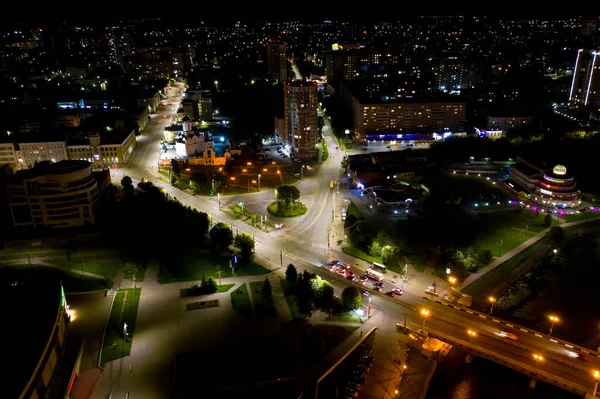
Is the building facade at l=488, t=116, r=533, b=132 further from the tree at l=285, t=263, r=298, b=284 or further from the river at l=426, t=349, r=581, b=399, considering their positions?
the river at l=426, t=349, r=581, b=399

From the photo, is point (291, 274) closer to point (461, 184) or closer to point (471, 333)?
point (471, 333)

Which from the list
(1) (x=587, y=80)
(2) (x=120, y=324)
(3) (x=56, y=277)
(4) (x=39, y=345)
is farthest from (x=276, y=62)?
(4) (x=39, y=345)

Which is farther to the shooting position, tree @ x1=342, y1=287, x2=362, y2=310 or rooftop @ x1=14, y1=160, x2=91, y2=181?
rooftop @ x1=14, y1=160, x2=91, y2=181

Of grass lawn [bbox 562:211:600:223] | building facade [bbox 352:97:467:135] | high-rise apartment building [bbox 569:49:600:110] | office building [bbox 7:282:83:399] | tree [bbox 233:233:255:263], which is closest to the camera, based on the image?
office building [bbox 7:282:83:399]

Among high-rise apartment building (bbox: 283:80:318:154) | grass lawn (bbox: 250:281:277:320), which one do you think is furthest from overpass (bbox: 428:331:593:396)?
high-rise apartment building (bbox: 283:80:318:154)

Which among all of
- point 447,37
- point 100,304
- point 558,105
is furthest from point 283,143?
point 447,37

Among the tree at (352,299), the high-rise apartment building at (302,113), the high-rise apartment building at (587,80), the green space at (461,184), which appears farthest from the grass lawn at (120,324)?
the high-rise apartment building at (587,80)
